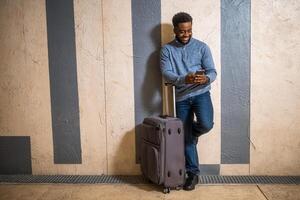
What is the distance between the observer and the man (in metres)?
2.74

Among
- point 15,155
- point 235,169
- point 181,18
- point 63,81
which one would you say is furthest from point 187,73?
point 15,155

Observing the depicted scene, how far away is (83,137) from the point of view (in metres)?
3.16

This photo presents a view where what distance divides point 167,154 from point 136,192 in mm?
427

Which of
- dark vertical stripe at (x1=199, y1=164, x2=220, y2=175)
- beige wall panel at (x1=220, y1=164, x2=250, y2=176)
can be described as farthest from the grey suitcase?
beige wall panel at (x1=220, y1=164, x2=250, y2=176)

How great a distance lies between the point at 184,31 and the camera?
271 centimetres

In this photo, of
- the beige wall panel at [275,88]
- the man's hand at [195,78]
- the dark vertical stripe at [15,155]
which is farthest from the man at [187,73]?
the dark vertical stripe at [15,155]

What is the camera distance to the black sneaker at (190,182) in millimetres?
2752

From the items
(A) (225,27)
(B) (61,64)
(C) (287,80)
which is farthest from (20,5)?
(C) (287,80)

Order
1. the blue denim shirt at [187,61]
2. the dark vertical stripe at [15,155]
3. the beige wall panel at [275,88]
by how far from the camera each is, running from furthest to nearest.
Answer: the dark vertical stripe at [15,155]
the beige wall panel at [275,88]
the blue denim shirt at [187,61]

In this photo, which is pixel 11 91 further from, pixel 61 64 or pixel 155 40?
pixel 155 40

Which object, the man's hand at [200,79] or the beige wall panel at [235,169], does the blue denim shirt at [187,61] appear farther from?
the beige wall panel at [235,169]

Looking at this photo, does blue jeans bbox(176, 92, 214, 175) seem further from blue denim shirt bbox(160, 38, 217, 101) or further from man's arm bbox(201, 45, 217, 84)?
man's arm bbox(201, 45, 217, 84)

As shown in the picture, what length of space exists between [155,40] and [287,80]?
1252 mm

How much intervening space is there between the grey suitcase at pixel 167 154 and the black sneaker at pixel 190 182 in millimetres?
66
